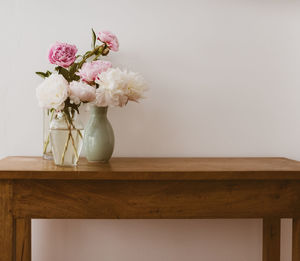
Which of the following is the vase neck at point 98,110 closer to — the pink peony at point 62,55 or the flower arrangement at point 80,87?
the flower arrangement at point 80,87

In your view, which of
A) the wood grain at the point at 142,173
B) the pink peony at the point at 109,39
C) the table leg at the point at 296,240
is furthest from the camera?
the pink peony at the point at 109,39

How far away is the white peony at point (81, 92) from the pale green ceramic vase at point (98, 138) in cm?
14

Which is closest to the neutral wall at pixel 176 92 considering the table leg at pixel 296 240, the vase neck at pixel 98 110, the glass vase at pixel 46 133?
the glass vase at pixel 46 133

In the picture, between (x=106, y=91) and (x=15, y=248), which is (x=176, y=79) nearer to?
(x=106, y=91)

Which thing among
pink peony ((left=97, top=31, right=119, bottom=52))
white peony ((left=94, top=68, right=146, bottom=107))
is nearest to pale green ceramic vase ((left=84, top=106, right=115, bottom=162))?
white peony ((left=94, top=68, right=146, bottom=107))

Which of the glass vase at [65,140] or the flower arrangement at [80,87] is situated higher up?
the flower arrangement at [80,87]

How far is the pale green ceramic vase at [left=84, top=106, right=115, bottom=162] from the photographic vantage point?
117 cm

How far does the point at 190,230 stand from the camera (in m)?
1.43

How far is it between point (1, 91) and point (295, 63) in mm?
1263

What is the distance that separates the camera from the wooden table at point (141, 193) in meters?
1.00

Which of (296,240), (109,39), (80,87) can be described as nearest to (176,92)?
(109,39)

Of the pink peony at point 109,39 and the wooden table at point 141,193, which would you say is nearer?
the wooden table at point 141,193

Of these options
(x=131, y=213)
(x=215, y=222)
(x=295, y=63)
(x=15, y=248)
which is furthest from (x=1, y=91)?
(x=295, y=63)

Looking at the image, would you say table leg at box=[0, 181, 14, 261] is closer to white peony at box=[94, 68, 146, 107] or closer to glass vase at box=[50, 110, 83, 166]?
glass vase at box=[50, 110, 83, 166]
